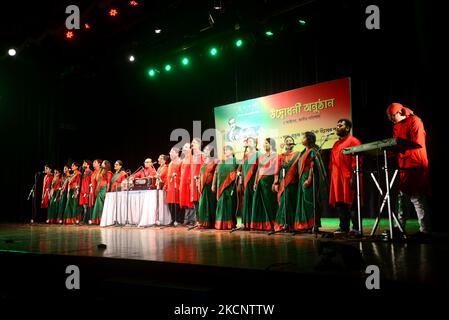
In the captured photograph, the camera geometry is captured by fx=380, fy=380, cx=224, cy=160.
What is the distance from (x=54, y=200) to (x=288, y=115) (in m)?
7.53

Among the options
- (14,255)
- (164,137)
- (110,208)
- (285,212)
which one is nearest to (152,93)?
(164,137)

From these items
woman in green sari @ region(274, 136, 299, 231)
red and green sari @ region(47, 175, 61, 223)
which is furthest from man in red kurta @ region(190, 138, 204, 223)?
red and green sari @ region(47, 175, 61, 223)

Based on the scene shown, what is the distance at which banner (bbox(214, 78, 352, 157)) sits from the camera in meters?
7.68

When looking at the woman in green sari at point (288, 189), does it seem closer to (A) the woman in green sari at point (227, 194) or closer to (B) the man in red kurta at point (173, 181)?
(A) the woman in green sari at point (227, 194)

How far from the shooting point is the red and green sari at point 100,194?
9836 millimetres

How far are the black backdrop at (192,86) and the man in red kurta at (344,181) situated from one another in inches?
87.9

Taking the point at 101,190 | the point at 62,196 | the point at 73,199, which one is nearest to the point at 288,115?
Answer: the point at 101,190

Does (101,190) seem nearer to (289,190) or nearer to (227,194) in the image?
(227,194)

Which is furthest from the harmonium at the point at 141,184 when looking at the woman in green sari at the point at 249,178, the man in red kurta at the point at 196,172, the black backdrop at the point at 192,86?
the black backdrop at the point at 192,86

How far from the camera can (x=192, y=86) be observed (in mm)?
11359

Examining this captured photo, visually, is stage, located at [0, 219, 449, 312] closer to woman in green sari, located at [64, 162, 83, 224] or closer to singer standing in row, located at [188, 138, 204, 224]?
singer standing in row, located at [188, 138, 204, 224]

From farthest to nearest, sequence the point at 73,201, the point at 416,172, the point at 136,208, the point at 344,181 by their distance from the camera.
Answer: the point at 73,201 → the point at 136,208 → the point at 344,181 → the point at 416,172

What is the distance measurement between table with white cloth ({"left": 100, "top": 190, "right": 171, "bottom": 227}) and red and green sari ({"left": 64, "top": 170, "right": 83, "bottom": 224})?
204 centimetres

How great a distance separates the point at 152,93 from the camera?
488 inches
